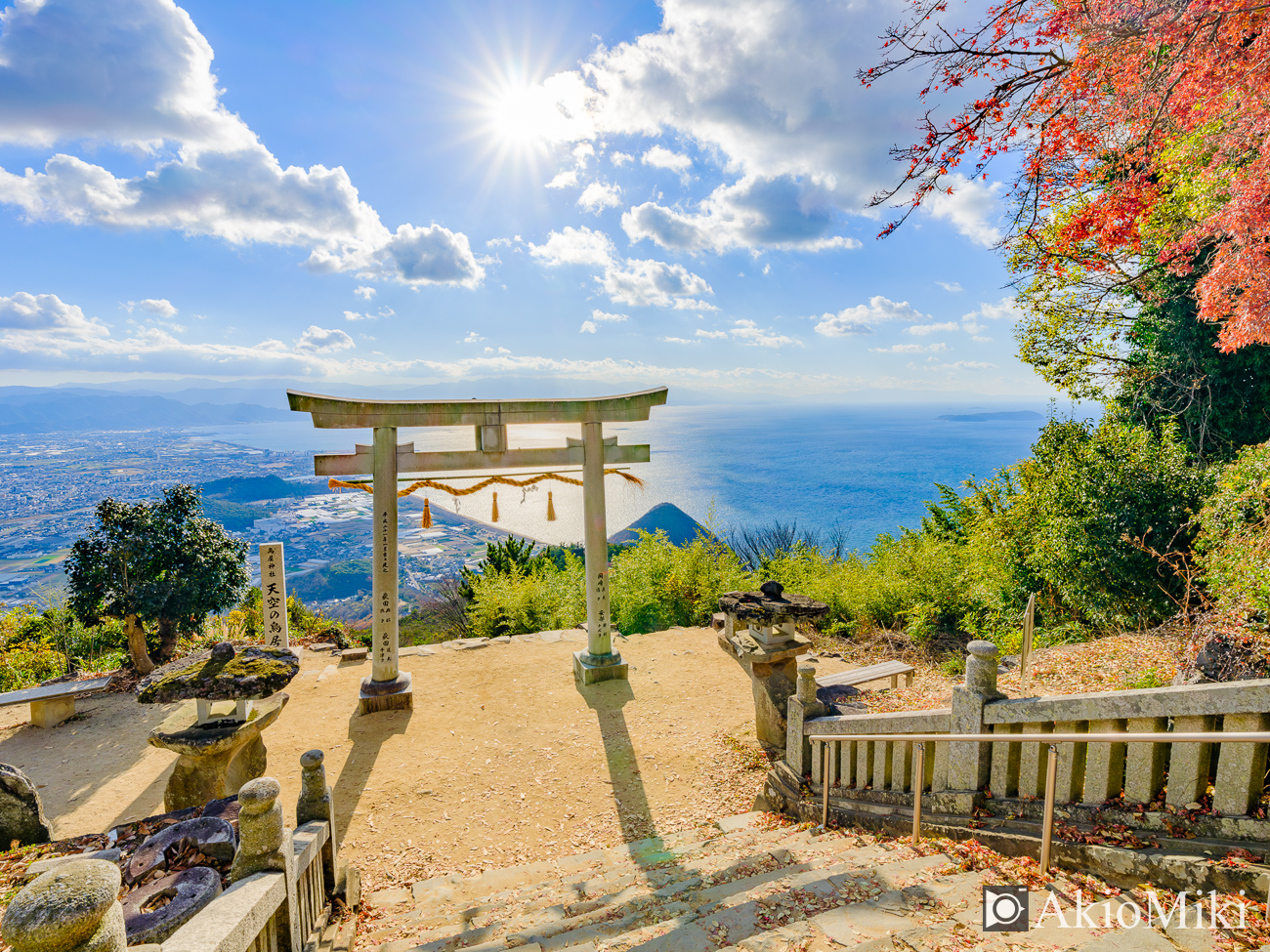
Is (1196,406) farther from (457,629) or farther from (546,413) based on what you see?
(457,629)

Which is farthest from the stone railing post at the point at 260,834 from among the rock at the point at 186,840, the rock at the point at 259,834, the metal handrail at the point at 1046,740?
the metal handrail at the point at 1046,740

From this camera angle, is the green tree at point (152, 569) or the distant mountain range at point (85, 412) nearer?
the green tree at point (152, 569)

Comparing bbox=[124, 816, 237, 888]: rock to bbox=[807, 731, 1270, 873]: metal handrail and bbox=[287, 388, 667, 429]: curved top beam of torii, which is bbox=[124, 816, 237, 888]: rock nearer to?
bbox=[807, 731, 1270, 873]: metal handrail

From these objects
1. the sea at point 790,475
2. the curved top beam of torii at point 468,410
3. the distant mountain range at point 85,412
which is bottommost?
the sea at point 790,475

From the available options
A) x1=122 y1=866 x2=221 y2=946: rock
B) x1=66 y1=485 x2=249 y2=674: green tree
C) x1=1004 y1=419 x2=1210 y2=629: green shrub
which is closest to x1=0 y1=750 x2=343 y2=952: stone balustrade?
x1=122 y1=866 x2=221 y2=946: rock

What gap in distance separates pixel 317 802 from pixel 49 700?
7.09m

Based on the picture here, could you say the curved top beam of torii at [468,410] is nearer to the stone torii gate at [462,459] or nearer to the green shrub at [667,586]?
the stone torii gate at [462,459]

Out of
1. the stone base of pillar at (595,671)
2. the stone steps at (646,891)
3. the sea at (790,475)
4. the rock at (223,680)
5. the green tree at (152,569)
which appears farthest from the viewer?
the sea at (790,475)

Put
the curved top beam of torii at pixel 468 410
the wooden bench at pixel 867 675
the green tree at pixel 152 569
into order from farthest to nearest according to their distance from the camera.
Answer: the green tree at pixel 152 569 < the wooden bench at pixel 867 675 < the curved top beam of torii at pixel 468 410

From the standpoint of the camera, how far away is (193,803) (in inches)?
175

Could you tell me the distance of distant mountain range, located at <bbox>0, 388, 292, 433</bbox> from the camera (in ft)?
447

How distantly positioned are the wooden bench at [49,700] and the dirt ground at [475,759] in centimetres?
17

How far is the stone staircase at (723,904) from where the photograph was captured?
2.59 m

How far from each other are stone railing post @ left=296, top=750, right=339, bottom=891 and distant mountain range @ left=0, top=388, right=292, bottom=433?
592ft
